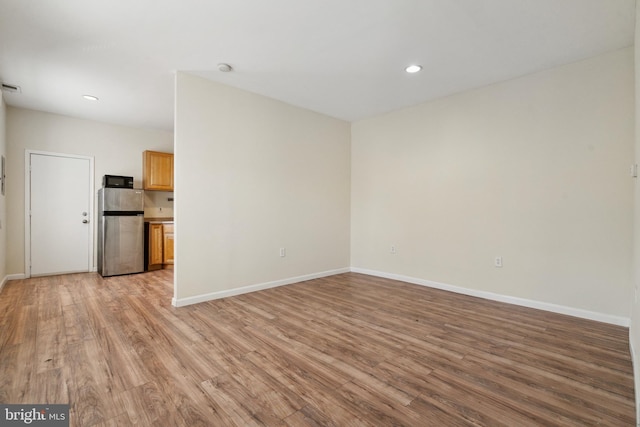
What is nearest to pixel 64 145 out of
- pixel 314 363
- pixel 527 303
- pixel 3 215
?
pixel 3 215

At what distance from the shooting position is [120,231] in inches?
193

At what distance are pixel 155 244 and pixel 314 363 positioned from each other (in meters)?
4.50

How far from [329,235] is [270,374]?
121 inches

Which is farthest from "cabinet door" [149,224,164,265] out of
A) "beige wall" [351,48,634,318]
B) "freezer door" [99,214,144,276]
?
"beige wall" [351,48,634,318]

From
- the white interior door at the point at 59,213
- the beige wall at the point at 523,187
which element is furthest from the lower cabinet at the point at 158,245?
the beige wall at the point at 523,187

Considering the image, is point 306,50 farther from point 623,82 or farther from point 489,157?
point 623,82

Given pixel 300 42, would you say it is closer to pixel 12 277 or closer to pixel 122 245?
pixel 122 245

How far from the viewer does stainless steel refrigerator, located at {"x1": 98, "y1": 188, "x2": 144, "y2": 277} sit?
4793mm

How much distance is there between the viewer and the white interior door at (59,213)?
4.64 m

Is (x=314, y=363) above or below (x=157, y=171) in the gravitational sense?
below

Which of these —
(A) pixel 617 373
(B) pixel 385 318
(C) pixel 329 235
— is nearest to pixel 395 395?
(B) pixel 385 318

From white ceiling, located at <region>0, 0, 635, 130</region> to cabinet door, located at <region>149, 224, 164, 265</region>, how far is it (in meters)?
2.40

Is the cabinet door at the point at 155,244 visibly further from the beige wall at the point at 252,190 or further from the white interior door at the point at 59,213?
the beige wall at the point at 252,190

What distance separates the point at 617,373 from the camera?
191cm
